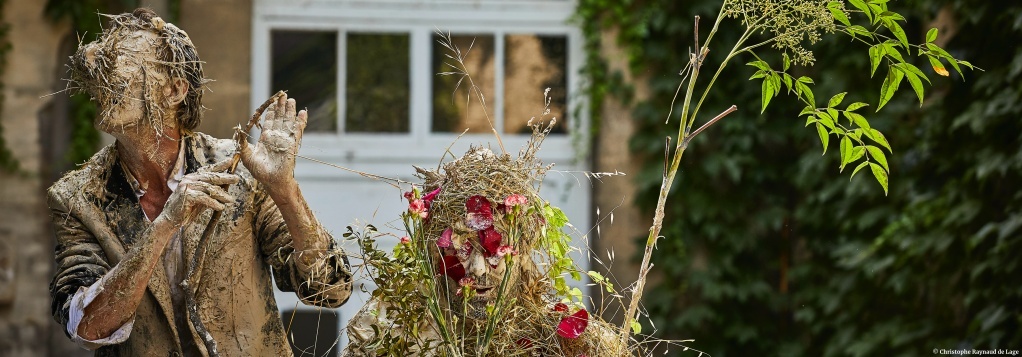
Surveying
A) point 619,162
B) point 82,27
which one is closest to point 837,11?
point 619,162

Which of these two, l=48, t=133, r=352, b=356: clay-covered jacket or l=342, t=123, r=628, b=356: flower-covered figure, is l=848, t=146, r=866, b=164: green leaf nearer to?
l=342, t=123, r=628, b=356: flower-covered figure

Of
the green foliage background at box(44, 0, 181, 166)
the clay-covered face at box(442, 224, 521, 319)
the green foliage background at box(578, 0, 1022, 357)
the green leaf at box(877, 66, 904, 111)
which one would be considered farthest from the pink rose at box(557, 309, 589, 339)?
the green foliage background at box(44, 0, 181, 166)

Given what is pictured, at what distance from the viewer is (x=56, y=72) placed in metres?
6.20

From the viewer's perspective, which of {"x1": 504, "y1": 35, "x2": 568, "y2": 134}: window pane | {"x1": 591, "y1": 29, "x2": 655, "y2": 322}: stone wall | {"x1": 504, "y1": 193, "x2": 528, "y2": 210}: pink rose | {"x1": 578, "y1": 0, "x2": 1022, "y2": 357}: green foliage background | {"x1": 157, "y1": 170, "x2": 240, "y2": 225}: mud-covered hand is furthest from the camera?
{"x1": 504, "y1": 35, "x2": 568, "y2": 134}: window pane

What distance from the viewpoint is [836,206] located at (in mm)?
5617

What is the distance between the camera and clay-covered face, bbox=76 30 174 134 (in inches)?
83.0

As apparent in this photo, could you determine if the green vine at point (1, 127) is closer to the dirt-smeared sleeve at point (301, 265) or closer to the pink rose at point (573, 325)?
the dirt-smeared sleeve at point (301, 265)

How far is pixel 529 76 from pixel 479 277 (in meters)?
4.22

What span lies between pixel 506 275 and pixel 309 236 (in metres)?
0.35

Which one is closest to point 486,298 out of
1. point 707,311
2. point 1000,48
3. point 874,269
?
point 1000,48

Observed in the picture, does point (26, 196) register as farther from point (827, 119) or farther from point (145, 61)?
point (827, 119)

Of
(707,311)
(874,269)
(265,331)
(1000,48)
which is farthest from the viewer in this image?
(707,311)

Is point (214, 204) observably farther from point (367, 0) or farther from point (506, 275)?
point (367, 0)

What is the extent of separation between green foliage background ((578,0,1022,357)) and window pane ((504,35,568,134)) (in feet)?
0.71
